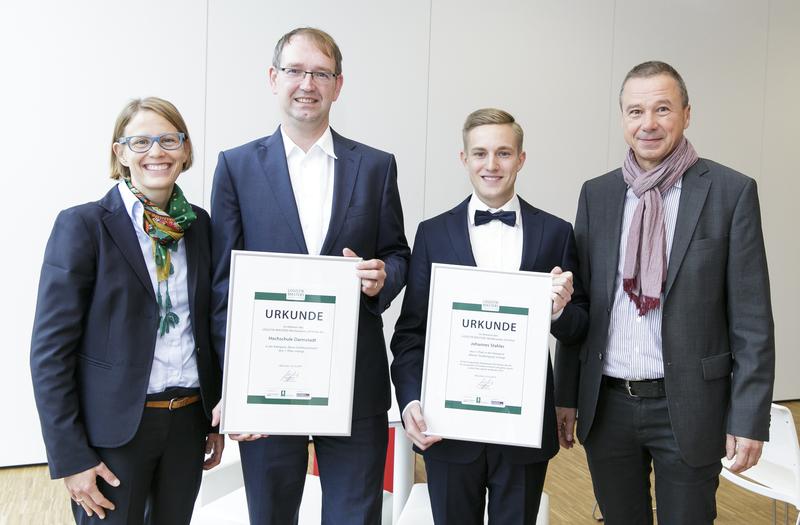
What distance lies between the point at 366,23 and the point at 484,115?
11.0ft

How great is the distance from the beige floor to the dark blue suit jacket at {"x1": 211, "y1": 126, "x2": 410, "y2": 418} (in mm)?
2244

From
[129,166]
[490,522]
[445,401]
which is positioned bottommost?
[490,522]

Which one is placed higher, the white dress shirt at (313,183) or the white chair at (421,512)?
the white dress shirt at (313,183)

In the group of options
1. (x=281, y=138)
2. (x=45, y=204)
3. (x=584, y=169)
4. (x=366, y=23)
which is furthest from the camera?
(x=584, y=169)

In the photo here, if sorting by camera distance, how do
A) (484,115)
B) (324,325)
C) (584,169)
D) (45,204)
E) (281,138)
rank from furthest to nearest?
(584,169)
(45,204)
(484,115)
(281,138)
(324,325)

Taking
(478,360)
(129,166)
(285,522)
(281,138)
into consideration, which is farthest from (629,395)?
(129,166)

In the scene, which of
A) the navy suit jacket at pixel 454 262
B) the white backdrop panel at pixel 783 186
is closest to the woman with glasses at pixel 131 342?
the navy suit jacket at pixel 454 262

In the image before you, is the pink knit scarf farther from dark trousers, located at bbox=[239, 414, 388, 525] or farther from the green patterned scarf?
the green patterned scarf

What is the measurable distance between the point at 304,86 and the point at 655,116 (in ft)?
3.69

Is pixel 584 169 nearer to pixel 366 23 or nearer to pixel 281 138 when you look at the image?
pixel 366 23

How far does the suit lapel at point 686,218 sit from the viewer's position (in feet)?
6.99

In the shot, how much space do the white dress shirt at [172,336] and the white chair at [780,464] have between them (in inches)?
92.3

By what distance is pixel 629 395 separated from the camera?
2.18 meters
